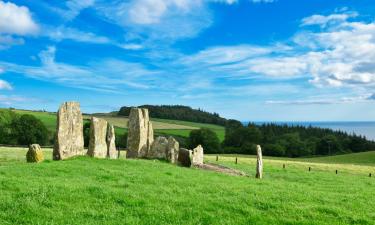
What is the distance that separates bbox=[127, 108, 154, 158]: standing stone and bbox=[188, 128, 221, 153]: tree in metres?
73.0

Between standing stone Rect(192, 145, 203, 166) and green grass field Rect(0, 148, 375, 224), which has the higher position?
standing stone Rect(192, 145, 203, 166)

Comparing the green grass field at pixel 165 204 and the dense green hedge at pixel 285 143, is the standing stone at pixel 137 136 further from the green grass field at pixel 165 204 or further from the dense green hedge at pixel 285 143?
the dense green hedge at pixel 285 143

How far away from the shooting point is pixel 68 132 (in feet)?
100

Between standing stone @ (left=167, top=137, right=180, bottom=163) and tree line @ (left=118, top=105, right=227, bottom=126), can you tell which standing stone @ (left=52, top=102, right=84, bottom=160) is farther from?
tree line @ (left=118, top=105, right=227, bottom=126)

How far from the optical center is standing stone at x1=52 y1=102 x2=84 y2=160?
29719mm

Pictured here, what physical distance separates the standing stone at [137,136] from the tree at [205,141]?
73.0 m

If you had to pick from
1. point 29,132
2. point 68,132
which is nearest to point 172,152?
point 68,132

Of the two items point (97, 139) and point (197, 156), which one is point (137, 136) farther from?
point (97, 139)

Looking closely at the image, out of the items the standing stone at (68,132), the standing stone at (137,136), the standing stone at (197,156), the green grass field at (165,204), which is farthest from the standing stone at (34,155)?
the standing stone at (197,156)

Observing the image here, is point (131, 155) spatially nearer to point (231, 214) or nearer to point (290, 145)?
point (231, 214)

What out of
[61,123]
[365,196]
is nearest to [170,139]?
[61,123]

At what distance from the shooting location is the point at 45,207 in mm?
13820

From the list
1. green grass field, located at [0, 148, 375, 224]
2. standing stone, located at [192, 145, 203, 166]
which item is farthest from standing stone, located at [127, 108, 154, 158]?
green grass field, located at [0, 148, 375, 224]

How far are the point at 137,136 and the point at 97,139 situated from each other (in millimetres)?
6519
